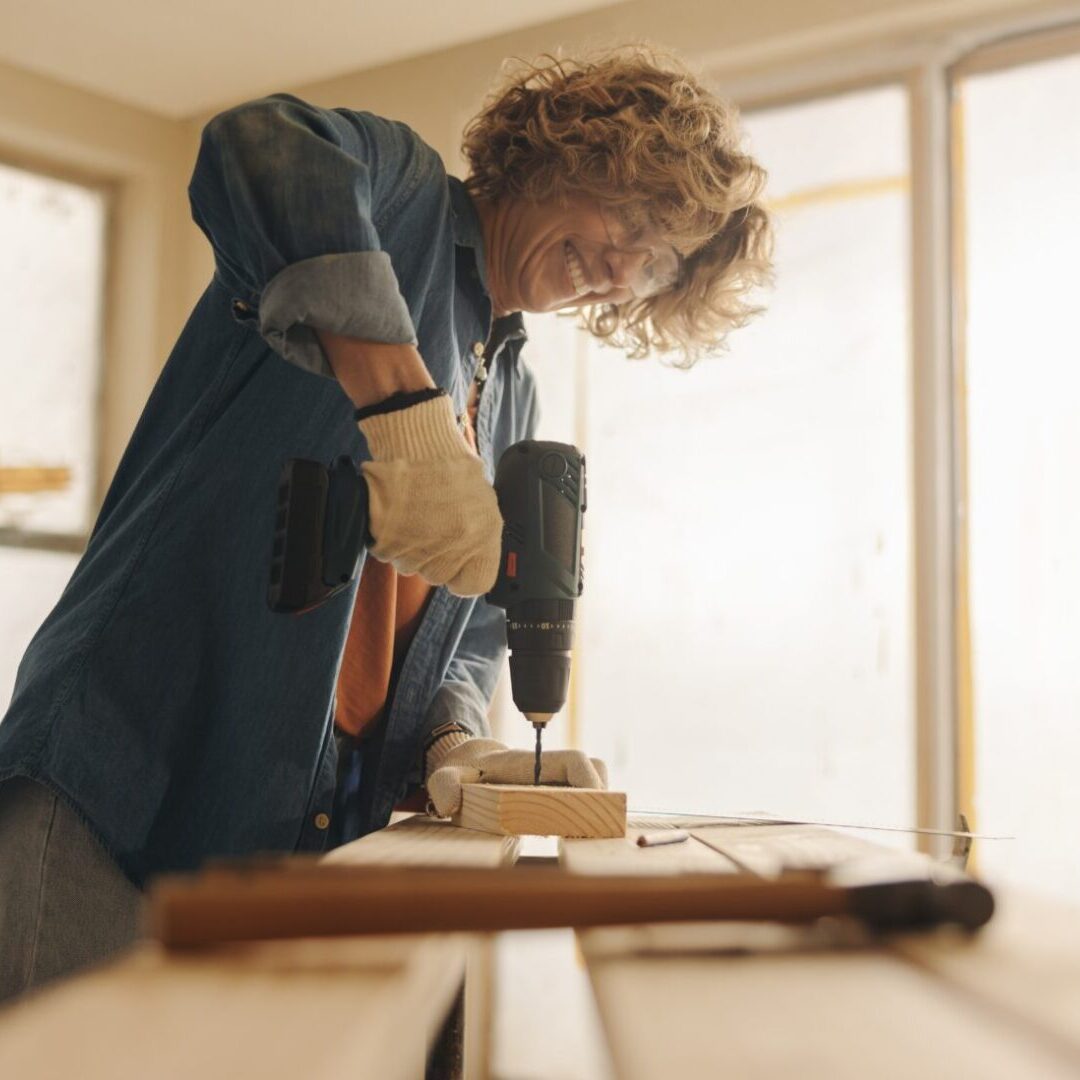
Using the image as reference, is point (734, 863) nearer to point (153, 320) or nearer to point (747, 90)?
point (747, 90)

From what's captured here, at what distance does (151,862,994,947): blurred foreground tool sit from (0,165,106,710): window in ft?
10.3

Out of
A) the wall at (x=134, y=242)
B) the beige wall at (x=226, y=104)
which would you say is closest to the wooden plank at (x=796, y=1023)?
the beige wall at (x=226, y=104)

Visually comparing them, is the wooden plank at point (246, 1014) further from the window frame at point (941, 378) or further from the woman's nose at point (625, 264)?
the window frame at point (941, 378)

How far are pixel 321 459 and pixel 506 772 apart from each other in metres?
0.40

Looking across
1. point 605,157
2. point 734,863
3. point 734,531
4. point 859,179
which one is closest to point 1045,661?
point 734,531

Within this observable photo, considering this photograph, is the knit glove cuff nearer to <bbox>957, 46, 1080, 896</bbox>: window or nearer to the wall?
<bbox>957, 46, 1080, 896</bbox>: window

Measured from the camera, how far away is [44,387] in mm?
3426

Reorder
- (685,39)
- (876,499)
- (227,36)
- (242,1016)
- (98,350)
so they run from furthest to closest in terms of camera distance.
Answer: (98,350) → (227,36) → (685,39) → (876,499) → (242,1016)

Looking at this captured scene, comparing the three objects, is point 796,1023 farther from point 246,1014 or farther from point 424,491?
point 424,491

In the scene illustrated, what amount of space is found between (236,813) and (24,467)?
2.61m

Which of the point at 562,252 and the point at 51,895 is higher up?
the point at 562,252

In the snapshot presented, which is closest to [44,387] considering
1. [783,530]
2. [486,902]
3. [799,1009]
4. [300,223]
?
[783,530]

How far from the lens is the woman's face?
1.39 m

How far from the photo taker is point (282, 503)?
0.94 metres
